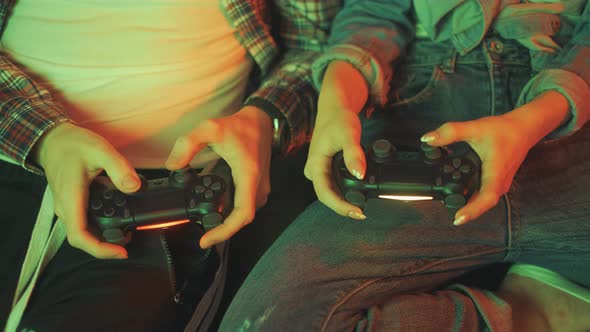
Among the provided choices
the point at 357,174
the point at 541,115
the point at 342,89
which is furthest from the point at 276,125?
the point at 541,115

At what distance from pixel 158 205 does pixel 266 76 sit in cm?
34

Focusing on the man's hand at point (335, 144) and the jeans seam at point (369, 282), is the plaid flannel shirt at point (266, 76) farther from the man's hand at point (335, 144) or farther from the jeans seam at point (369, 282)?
the jeans seam at point (369, 282)

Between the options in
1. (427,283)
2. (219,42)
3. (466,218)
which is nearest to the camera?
(466,218)

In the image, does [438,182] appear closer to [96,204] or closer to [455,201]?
[455,201]

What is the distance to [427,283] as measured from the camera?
645 mm

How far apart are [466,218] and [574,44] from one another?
0.97ft

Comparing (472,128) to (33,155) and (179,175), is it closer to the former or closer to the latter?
(179,175)

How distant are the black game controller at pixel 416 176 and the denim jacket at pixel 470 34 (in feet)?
0.55

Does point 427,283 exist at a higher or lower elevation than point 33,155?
lower

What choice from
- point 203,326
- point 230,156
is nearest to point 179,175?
point 230,156

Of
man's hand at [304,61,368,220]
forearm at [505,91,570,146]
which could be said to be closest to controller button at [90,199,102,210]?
man's hand at [304,61,368,220]

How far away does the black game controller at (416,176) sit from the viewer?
1.74ft

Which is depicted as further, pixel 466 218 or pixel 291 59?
pixel 291 59

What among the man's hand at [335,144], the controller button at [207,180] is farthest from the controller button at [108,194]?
the man's hand at [335,144]
